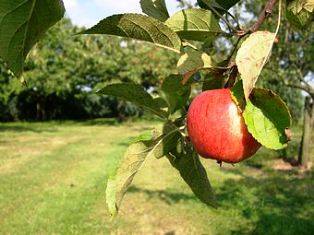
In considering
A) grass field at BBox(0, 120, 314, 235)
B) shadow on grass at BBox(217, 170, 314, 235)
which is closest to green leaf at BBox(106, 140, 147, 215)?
grass field at BBox(0, 120, 314, 235)

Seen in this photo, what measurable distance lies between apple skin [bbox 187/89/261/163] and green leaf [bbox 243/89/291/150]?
28 mm

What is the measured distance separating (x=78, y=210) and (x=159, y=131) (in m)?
7.51

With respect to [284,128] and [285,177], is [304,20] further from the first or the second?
[285,177]

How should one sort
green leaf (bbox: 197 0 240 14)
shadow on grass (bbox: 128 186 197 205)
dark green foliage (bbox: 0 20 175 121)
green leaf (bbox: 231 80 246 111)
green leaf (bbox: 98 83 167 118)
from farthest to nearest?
dark green foliage (bbox: 0 20 175 121) → shadow on grass (bbox: 128 186 197 205) → green leaf (bbox: 197 0 240 14) → green leaf (bbox: 98 83 167 118) → green leaf (bbox: 231 80 246 111)

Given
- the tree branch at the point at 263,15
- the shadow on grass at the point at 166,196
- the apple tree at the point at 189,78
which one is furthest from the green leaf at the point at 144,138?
the shadow on grass at the point at 166,196

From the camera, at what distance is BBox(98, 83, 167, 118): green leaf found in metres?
0.75

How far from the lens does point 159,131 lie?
81cm

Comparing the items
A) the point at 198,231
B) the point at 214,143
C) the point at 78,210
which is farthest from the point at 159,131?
the point at 78,210

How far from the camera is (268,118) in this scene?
2.07 ft

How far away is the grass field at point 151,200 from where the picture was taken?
280 inches

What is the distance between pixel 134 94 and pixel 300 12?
28cm

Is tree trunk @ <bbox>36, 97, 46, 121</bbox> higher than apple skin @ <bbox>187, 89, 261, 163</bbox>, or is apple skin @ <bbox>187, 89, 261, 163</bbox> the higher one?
apple skin @ <bbox>187, 89, 261, 163</bbox>

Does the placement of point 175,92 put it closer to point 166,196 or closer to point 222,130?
point 222,130

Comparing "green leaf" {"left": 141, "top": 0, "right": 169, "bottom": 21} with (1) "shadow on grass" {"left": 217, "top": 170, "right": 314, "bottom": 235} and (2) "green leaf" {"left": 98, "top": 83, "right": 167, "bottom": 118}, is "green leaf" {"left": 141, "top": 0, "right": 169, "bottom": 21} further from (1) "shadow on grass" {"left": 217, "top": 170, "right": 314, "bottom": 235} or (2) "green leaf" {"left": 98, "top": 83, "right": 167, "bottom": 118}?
(1) "shadow on grass" {"left": 217, "top": 170, "right": 314, "bottom": 235}
